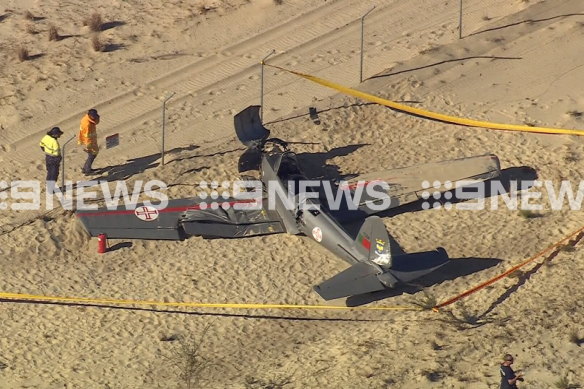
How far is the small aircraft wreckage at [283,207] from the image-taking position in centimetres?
2820

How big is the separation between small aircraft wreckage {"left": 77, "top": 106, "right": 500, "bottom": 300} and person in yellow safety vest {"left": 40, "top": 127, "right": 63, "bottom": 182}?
6.59 feet

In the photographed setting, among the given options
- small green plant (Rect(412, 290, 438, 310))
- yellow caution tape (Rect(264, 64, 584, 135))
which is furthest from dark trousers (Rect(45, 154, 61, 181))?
small green plant (Rect(412, 290, 438, 310))

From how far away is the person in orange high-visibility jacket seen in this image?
1226 inches

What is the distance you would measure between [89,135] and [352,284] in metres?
8.94

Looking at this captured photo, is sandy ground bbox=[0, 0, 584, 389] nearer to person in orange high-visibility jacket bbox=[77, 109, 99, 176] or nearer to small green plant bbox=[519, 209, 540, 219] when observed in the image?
small green plant bbox=[519, 209, 540, 219]

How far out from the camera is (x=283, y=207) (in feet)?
94.9

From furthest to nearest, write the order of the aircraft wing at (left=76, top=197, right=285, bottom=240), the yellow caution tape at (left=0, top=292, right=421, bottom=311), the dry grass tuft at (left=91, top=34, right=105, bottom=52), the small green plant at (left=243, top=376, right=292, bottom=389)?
1. the dry grass tuft at (left=91, top=34, right=105, bottom=52)
2. the aircraft wing at (left=76, top=197, right=285, bottom=240)
3. the yellow caution tape at (left=0, top=292, right=421, bottom=311)
4. the small green plant at (left=243, top=376, right=292, bottom=389)

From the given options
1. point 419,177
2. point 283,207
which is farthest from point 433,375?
point 419,177

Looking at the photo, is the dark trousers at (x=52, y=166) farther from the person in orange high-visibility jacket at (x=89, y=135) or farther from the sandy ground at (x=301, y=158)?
the sandy ground at (x=301, y=158)

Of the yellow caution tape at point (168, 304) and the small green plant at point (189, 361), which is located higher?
the yellow caution tape at point (168, 304)

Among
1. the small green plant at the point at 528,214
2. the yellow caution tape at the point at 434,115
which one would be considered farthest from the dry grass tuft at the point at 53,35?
the small green plant at the point at 528,214

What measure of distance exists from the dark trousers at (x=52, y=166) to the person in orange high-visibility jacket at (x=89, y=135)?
849mm

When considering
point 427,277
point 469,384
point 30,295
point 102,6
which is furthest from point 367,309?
point 102,6

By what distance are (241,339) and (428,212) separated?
6.24 m
